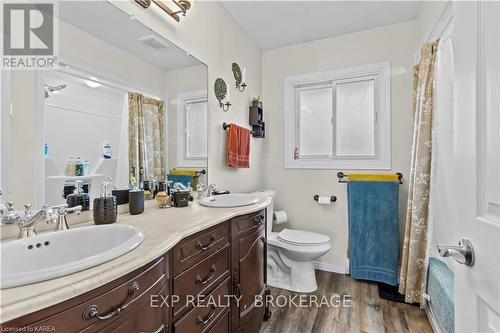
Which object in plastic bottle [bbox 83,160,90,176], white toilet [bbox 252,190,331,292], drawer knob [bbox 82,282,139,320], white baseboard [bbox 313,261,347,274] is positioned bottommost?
white baseboard [bbox 313,261,347,274]

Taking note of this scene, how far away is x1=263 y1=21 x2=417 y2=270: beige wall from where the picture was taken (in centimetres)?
238

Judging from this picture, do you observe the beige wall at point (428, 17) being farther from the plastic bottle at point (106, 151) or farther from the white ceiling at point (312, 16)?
the plastic bottle at point (106, 151)

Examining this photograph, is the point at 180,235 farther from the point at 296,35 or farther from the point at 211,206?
the point at 296,35

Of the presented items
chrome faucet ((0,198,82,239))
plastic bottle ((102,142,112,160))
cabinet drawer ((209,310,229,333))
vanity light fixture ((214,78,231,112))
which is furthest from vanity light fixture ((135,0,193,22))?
cabinet drawer ((209,310,229,333))

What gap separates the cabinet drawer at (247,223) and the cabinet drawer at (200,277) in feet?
0.38

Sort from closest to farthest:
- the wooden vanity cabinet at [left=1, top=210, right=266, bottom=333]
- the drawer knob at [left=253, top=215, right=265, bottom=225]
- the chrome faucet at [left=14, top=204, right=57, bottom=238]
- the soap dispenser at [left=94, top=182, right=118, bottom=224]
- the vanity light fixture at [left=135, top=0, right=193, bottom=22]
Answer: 1. the wooden vanity cabinet at [left=1, top=210, right=266, bottom=333]
2. the chrome faucet at [left=14, top=204, right=57, bottom=238]
3. the soap dispenser at [left=94, top=182, right=118, bottom=224]
4. the vanity light fixture at [left=135, top=0, right=193, bottom=22]
5. the drawer knob at [left=253, top=215, right=265, bottom=225]

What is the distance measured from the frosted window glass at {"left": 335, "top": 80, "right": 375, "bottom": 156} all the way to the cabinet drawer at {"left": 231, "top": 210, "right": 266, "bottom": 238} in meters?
1.41

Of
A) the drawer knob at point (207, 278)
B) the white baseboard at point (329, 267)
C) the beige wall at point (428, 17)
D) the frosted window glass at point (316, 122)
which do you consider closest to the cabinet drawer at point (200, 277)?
the drawer knob at point (207, 278)

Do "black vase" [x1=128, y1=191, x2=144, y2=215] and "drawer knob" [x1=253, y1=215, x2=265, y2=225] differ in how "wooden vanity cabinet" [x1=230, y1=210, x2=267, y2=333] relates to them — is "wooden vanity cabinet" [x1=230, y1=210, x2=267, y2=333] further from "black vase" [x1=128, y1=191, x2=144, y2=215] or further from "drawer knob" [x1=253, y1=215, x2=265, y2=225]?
"black vase" [x1=128, y1=191, x2=144, y2=215]

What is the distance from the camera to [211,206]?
1.55 m

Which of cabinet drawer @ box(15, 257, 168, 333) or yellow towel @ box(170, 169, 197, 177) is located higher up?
yellow towel @ box(170, 169, 197, 177)

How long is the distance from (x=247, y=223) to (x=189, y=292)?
1.78 ft

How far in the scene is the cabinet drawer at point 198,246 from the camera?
1000 mm

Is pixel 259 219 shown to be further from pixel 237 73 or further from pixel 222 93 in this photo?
pixel 237 73
